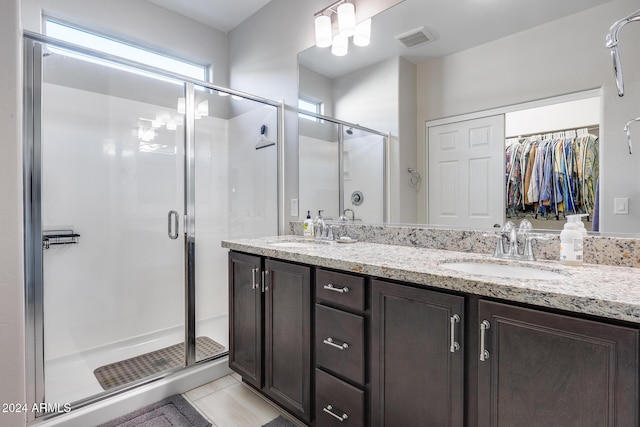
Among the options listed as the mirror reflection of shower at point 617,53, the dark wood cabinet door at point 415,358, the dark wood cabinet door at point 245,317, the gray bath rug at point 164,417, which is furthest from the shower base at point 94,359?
the mirror reflection of shower at point 617,53

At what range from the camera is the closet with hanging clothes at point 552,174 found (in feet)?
4.07

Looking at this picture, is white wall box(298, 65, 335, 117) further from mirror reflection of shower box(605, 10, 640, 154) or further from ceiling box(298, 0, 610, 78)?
mirror reflection of shower box(605, 10, 640, 154)

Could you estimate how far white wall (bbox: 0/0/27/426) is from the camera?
45.2 inches

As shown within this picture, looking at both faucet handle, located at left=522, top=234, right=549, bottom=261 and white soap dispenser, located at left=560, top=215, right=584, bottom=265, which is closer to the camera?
white soap dispenser, located at left=560, top=215, right=584, bottom=265

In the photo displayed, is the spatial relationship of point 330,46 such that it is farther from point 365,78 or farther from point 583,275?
point 583,275

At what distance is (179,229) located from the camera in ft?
7.80

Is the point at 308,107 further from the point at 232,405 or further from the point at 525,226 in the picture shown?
the point at 232,405

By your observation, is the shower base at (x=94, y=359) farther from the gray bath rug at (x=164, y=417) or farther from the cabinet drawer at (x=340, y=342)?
the cabinet drawer at (x=340, y=342)

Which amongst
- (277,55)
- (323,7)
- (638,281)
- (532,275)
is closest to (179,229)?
(277,55)

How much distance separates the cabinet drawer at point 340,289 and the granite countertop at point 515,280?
39 millimetres

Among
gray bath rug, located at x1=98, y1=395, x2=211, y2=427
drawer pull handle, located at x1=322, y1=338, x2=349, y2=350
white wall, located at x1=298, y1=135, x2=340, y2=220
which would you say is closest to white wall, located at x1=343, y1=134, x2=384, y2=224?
white wall, located at x1=298, y1=135, x2=340, y2=220

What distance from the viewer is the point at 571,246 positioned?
1157 millimetres

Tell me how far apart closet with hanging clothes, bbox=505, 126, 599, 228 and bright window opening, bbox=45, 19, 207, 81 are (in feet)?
7.48

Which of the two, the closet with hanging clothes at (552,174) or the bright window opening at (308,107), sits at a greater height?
the bright window opening at (308,107)
